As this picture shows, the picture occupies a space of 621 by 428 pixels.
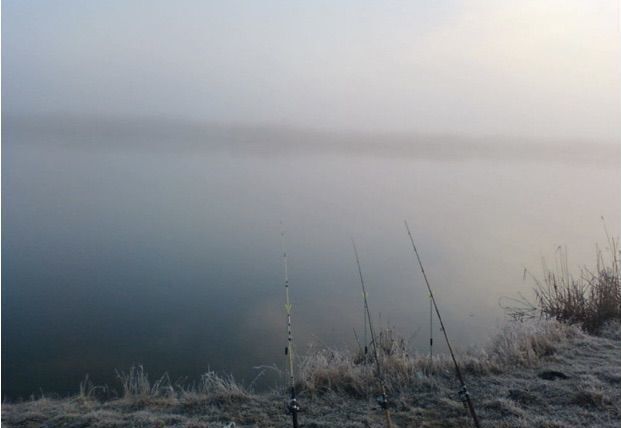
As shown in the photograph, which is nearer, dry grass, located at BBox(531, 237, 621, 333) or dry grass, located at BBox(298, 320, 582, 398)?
dry grass, located at BBox(298, 320, 582, 398)

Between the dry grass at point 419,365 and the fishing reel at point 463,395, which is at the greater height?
the fishing reel at point 463,395

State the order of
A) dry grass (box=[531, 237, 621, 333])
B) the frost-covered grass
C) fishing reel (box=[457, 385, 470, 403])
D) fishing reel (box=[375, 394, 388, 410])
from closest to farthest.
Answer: fishing reel (box=[375, 394, 388, 410])
fishing reel (box=[457, 385, 470, 403])
the frost-covered grass
dry grass (box=[531, 237, 621, 333])

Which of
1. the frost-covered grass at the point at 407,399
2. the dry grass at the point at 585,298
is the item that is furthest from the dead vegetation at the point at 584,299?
the frost-covered grass at the point at 407,399

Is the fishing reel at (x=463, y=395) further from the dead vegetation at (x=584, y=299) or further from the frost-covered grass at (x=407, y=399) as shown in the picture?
the dead vegetation at (x=584, y=299)

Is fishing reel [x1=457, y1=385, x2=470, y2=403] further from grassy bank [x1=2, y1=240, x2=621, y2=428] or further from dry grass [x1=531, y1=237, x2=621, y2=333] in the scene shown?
dry grass [x1=531, y1=237, x2=621, y2=333]

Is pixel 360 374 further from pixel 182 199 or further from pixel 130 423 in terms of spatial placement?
pixel 182 199

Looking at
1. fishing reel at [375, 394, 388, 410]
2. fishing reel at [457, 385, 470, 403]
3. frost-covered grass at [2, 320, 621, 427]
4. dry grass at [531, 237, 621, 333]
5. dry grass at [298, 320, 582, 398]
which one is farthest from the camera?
dry grass at [531, 237, 621, 333]

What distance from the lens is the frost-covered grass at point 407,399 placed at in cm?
337

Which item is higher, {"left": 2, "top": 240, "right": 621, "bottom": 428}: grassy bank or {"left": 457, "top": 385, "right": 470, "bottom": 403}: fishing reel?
{"left": 457, "top": 385, "right": 470, "bottom": 403}: fishing reel

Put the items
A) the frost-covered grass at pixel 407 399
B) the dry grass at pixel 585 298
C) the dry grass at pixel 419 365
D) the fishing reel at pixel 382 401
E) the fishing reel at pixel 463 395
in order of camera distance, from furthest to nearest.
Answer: the dry grass at pixel 585 298
the dry grass at pixel 419 365
the frost-covered grass at pixel 407 399
the fishing reel at pixel 463 395
the fishing reel at pixel 382 401

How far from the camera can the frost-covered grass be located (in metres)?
3.37

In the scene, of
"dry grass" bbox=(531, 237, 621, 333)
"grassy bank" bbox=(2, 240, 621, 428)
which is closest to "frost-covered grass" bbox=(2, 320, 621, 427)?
"grassy bank" bbox=(2, 240, 621, 428)

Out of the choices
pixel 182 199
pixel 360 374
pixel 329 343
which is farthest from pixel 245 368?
pixel 182 199

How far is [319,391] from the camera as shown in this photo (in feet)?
12.5
